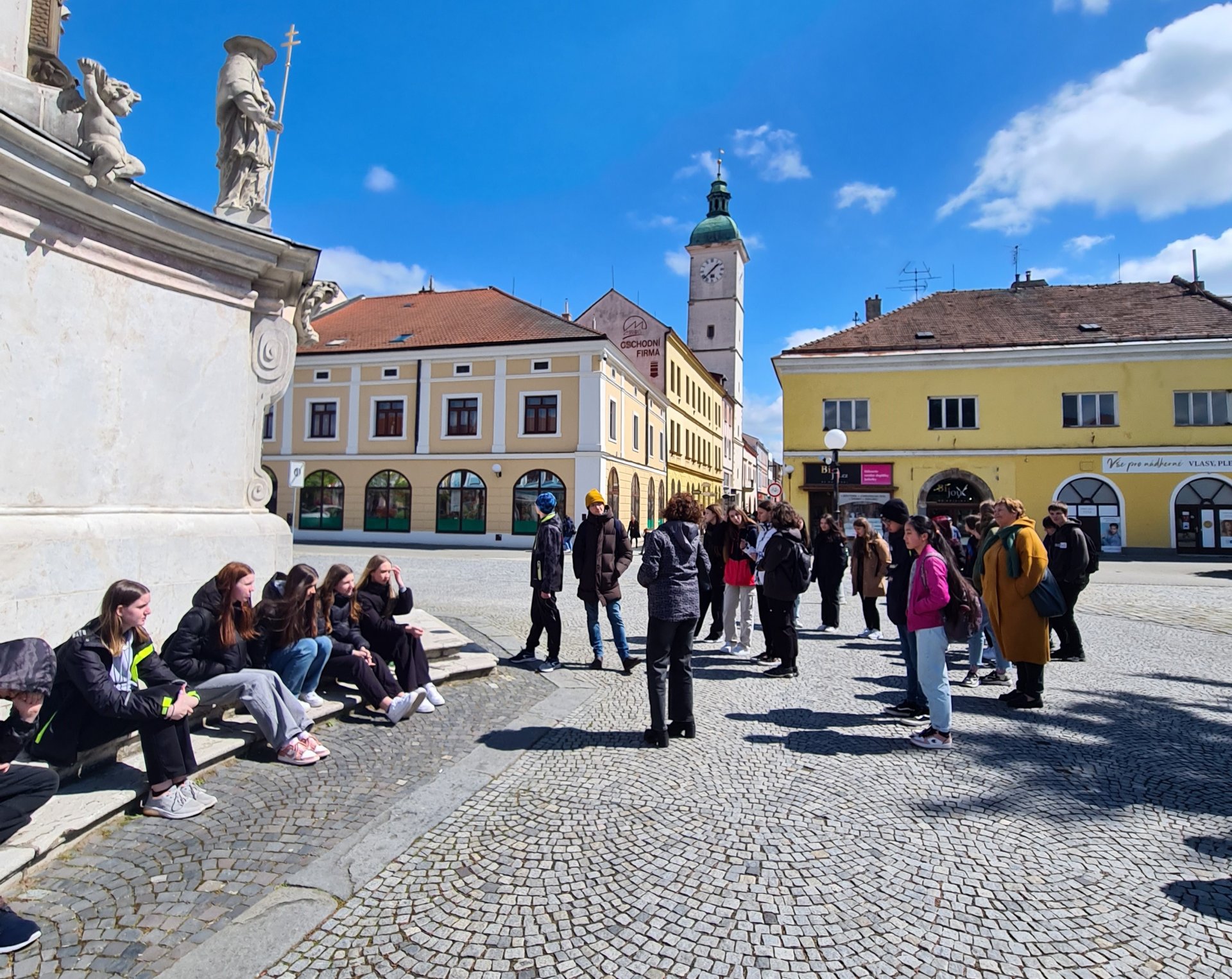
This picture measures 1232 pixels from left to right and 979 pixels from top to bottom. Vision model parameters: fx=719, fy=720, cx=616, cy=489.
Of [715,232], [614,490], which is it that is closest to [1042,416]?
[614,490]

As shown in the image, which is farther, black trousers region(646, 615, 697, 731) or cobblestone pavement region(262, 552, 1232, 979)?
black trousers region(646, 615, 697, 731)

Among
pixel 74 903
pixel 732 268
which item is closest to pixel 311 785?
pixel 74 903

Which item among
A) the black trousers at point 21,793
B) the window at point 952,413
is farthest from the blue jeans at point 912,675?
the window at point 952,413

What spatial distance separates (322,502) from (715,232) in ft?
132

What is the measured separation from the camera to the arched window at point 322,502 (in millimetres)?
31406

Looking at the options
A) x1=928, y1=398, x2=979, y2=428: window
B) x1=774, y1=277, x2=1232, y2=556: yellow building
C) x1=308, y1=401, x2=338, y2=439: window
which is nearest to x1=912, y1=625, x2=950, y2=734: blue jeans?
x1=774, y1=277, x2=1232, y2=556: yellow building

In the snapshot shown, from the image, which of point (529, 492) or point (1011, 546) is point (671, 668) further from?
point (529, 492)

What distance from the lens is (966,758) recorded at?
454cm

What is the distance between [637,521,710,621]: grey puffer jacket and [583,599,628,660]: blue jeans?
195cm

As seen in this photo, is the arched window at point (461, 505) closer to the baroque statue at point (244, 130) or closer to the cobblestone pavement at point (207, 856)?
the baroque statue at point (244, 130)

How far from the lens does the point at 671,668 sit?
4.93 metres

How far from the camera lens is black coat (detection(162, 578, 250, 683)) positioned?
13.4 feet

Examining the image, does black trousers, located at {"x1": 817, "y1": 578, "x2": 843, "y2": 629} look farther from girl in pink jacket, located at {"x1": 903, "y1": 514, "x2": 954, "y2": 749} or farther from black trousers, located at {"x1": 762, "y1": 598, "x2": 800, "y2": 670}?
girl in pink jacket, located at {"x1": 903, "y1": 514, "x2": 954, "y2": 749}

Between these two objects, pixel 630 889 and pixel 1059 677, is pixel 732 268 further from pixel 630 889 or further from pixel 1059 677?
pixel 630 889
